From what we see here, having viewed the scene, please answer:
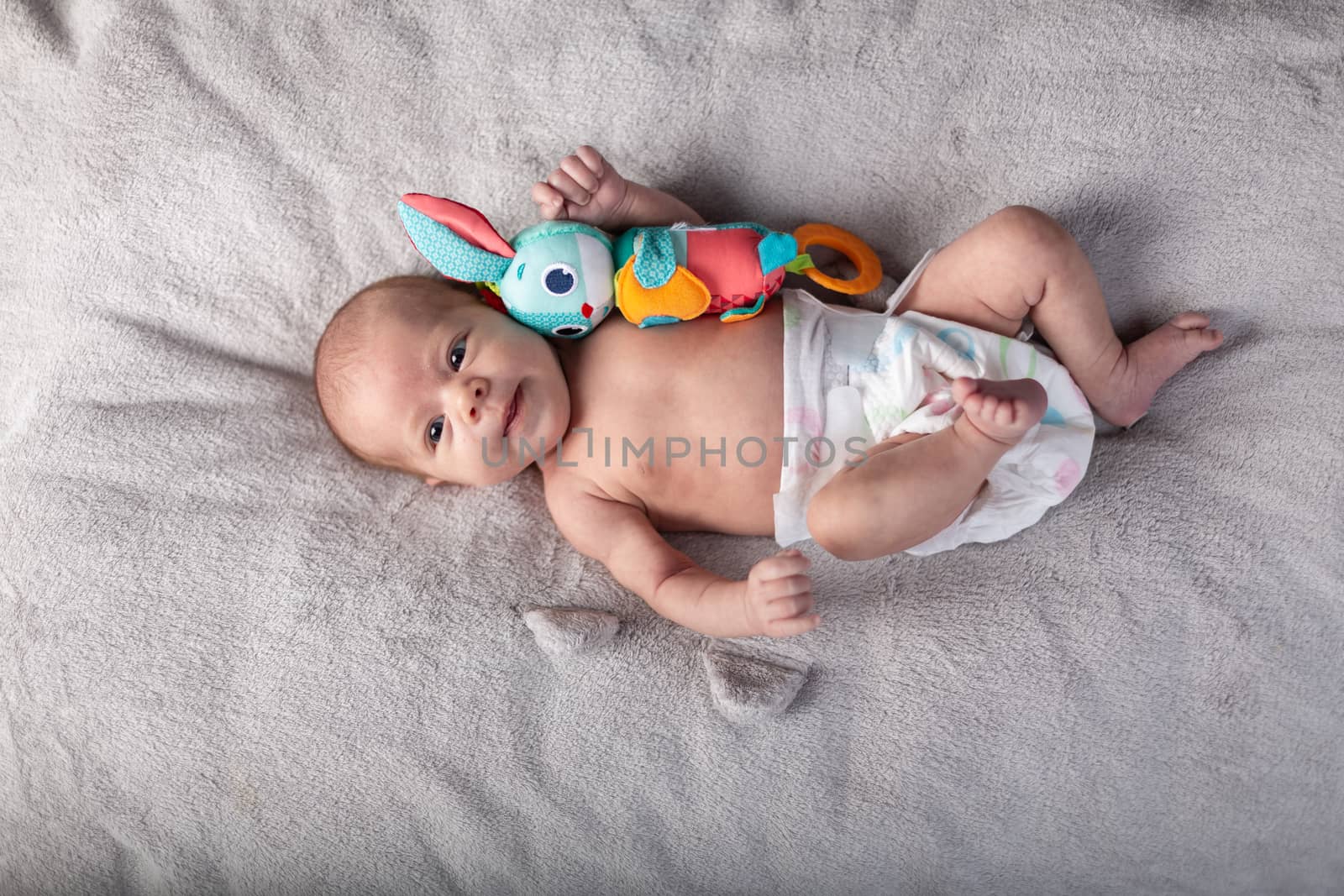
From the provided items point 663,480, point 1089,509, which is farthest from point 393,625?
point 1089,509

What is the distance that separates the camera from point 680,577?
132cm

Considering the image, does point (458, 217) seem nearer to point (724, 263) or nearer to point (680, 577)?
point (724, 263)

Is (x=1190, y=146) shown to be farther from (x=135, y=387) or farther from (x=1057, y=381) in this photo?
(x=135, y=387)

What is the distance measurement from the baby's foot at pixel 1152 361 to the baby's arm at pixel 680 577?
0.55m

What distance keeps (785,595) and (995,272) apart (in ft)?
1.88

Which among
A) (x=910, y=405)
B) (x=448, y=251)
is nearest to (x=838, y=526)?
(x=910, y=405)

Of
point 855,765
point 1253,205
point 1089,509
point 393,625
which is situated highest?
point 1253,205

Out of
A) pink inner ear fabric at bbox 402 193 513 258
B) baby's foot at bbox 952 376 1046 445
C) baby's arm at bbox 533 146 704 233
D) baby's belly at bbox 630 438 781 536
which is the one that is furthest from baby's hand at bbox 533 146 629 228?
baby's foot at bbox 952 376 1046 445

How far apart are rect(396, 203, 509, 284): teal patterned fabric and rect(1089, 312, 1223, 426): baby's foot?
3.06ft

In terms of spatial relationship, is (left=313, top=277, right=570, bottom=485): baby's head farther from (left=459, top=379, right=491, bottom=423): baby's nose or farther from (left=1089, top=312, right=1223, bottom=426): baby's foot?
(left=1089, top=312, right=1223, bottom=426): baby's foot

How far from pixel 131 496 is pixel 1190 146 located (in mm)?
1669

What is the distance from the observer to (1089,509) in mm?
1321

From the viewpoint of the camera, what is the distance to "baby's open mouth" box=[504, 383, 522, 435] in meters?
1.34

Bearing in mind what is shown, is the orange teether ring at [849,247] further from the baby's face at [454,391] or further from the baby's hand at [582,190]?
the baby's face at [454,391]
